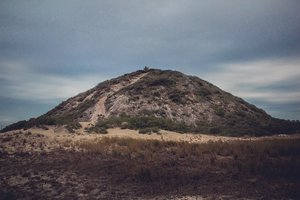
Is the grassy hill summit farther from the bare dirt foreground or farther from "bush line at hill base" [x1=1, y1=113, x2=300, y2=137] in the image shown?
the bare dirt foreground

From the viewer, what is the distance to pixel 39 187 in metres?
5.92

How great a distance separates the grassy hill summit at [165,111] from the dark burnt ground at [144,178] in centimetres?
1013

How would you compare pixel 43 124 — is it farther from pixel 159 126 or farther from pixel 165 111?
pixel 165 111

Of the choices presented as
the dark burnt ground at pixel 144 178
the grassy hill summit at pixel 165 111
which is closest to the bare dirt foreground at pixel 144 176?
the dark burnt ground at pixel 144 178

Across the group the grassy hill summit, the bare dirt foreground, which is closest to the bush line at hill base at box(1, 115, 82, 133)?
the grassy hill summit

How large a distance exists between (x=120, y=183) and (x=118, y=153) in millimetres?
3516

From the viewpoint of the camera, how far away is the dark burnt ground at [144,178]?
5.43 meters

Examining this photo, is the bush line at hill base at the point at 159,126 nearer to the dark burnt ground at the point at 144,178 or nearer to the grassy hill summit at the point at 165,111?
the grassy hill summit at the point at 165,111

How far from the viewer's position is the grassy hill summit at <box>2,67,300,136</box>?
67.4 ft

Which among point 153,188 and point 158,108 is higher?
point 158,108

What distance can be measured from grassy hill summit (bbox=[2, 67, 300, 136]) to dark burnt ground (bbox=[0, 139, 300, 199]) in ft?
33.2

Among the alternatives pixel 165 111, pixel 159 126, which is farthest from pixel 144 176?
pixel 165 111

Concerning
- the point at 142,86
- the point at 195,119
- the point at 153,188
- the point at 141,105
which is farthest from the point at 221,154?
the point at 142,86

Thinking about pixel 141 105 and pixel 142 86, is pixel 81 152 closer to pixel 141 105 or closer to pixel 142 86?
pixel 141 105
